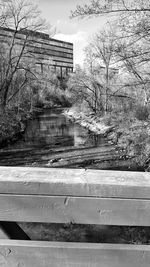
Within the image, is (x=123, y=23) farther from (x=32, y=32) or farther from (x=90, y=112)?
(x=90, y=112)

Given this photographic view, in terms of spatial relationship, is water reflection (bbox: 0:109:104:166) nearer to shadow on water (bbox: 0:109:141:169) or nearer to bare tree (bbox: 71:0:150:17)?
shadow on water (bbox: 0:109:141:169)

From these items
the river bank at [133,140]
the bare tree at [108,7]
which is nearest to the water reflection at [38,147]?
the river bank at [133,140]

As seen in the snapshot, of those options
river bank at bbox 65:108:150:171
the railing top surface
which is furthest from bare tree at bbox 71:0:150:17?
the railing top surface

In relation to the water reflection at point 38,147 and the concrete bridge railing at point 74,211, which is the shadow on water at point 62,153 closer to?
the water reflection at point 38,147

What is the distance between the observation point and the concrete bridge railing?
4.32 ft

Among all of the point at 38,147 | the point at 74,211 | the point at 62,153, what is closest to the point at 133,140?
the point at 62,153

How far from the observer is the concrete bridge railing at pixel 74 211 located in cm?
132

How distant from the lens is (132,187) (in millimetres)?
1311

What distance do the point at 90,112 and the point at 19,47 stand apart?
1055cm

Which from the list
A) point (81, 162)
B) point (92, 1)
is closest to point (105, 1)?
point (92, 1)

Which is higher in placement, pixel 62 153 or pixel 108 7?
pixel 108 7

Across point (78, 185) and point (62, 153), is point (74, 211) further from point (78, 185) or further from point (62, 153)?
point (62, 153)

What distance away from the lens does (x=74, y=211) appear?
4.41ft

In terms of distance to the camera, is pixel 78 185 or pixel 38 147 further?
pixel 38 147
